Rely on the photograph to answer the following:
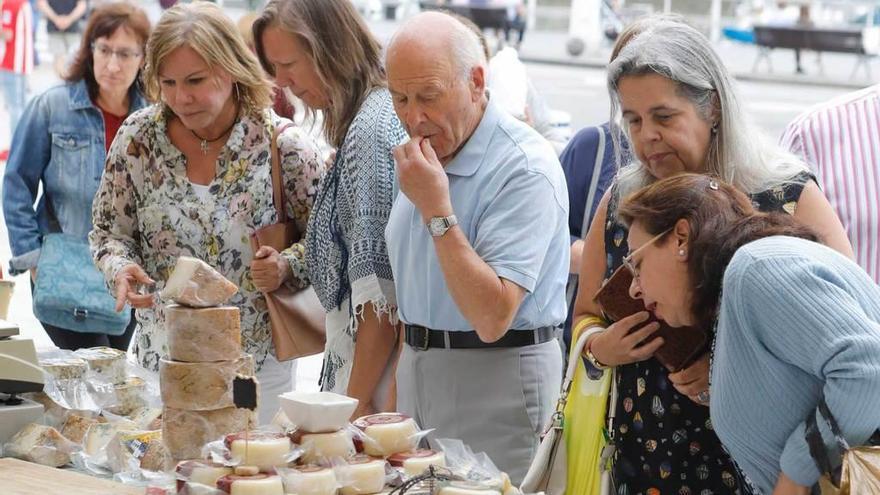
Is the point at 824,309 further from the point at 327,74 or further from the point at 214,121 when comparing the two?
the point at 214,121

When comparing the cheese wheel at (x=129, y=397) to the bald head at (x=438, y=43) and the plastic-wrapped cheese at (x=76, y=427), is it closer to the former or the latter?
the plastic-wrapped cheese at (x=76, y=427)

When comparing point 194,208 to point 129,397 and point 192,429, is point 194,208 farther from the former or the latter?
point 192,429

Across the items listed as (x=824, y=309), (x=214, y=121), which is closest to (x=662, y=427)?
(x=824, y=309)

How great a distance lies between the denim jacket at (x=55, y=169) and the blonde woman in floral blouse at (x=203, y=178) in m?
1.00

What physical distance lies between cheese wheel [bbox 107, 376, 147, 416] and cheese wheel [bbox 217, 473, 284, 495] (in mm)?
877

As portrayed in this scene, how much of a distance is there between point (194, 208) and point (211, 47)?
427mm

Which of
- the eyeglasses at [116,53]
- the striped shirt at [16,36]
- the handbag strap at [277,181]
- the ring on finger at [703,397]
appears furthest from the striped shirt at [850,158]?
the striped shirt at [16,36]

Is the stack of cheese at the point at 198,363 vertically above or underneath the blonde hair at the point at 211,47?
underneath

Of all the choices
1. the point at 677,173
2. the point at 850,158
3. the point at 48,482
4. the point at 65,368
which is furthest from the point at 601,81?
the point at 48,482

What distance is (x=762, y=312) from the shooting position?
209 cm

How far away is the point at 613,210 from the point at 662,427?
18.8 inches

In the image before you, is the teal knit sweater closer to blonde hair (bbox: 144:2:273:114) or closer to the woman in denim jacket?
blonde hair (bbox: 144:2:273:114)

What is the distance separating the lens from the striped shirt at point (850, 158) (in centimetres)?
330

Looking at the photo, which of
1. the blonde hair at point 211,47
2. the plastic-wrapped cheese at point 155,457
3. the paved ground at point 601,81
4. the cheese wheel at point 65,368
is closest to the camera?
the plastic-wrapped cheese at point 155,457
